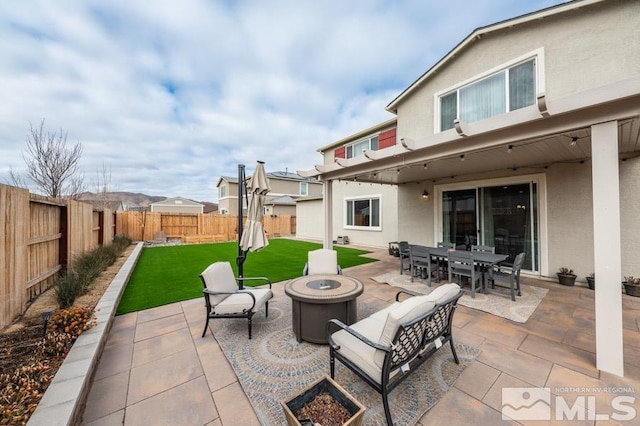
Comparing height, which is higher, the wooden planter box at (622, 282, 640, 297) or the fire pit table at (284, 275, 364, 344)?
the fire pit table at (284, 275, 364, 344)

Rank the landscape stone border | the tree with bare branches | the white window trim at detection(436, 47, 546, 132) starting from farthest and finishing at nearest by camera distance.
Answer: the tree with bare branches
the white window trim at detection(436, 47, 546, 132)
the landscape stone border

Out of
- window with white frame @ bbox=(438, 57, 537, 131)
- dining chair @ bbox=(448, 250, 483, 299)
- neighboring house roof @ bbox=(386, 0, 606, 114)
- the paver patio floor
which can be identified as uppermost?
neighboring house roof @ bbox=(386, 0, 606, 114)

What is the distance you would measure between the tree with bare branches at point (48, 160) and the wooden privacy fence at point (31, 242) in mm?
4136

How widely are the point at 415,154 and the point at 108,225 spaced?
1270 cm

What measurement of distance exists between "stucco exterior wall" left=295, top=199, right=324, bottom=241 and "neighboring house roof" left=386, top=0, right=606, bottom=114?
8.42 m

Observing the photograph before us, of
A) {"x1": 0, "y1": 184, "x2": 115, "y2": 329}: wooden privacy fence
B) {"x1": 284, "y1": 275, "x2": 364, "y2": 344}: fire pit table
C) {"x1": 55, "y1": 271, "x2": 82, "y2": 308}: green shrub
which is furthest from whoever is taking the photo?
{"x1": 55, "y1": 271, "x2": 82, "y2": 308}: green shrub

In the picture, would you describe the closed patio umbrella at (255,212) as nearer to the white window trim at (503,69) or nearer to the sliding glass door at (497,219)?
the white window trim at (503,69)

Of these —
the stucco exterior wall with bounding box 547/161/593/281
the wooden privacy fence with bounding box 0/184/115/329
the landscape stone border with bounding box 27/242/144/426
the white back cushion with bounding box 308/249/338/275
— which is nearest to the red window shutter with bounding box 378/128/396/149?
the stucco exterior wall with bounding box 547/161/593/281

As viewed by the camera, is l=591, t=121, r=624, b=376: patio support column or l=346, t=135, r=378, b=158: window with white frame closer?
l=591, t=121, r=624, b=376: patio support column

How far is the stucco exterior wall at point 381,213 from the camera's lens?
11312 mm

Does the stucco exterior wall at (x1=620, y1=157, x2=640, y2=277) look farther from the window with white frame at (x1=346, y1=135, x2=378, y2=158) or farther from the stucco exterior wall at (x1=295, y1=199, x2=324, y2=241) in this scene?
the stucco exterior wall at (x1=295, y1=199, x2=324, y2=241)

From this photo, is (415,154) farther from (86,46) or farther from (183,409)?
(86,46)

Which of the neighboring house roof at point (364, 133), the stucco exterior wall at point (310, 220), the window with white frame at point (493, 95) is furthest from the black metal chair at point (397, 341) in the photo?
the stucco exterior wall at point (310, 220)

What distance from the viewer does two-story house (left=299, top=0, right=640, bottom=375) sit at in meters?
2.63
